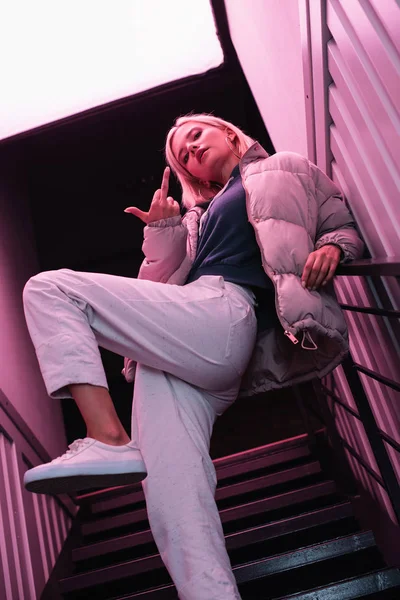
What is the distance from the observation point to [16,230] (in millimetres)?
3840

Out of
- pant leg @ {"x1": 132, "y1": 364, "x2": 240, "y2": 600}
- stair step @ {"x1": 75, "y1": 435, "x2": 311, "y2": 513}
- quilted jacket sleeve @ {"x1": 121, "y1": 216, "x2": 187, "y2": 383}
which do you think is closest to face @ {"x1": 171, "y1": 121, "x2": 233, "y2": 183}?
quilted jacket sleeve @ {"x1": 121, "y1": 216, "x2": 187, "y2": 383}

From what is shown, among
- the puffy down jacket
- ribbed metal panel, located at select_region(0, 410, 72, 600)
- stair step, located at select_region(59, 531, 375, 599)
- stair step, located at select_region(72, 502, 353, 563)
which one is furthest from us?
stair step, located at select_region(72, 502, 353, 563)

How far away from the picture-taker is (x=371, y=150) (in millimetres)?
1330

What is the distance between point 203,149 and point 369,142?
0.78 metres

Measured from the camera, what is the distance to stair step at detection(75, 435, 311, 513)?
2.85m

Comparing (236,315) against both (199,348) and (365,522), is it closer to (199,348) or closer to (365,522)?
(199,348)

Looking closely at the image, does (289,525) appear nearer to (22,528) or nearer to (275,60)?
(22,528)

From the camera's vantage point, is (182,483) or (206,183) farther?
(206,183)

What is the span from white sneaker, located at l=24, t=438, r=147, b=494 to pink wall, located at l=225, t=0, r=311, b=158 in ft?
4.03

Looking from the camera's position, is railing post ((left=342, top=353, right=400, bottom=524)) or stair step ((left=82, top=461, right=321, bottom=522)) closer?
railing post ((left=342, top=353, right=400, bottom=524))

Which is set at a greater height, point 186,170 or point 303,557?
point 186,170

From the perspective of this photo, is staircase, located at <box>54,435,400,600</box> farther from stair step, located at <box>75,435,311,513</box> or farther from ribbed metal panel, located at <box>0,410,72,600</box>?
ribbed metal panel, located at <box>0,410,72,600</box>

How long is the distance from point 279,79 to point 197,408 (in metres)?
1.36

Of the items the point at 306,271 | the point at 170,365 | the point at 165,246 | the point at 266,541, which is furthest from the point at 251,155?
the point at 266,541
